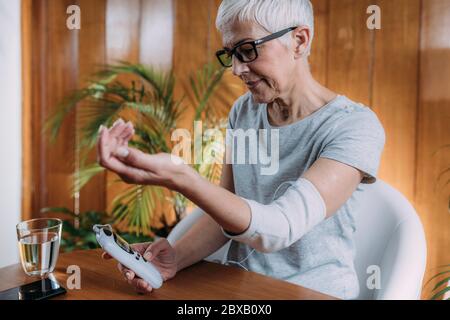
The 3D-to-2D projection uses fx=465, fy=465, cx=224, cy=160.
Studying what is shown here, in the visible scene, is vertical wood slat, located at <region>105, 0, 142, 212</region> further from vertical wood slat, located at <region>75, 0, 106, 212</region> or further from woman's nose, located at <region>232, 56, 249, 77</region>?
woman's nose, located at <region>232, 56, 249, 77</region>

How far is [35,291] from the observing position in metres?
0.87

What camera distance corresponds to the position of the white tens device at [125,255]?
842 millimetres

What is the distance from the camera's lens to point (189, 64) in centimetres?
252

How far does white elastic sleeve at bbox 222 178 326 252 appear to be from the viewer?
0.85m

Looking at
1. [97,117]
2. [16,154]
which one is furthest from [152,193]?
[16,154]

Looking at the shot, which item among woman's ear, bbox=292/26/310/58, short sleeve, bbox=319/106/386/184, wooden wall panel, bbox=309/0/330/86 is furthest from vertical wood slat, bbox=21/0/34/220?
short sleeve, bbox=319/106/386/184

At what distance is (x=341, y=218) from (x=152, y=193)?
4.20 feet

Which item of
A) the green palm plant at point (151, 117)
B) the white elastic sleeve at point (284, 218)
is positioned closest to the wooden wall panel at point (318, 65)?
the green palm plant at point (151, 117)

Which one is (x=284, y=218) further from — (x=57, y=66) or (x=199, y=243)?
(x=57, y=66)

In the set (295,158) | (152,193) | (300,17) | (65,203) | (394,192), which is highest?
(300,17)

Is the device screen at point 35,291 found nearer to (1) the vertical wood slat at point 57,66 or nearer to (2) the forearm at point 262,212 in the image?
(2) the forearm at point 262,212

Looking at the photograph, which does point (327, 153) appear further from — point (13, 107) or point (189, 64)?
point (13, 107)

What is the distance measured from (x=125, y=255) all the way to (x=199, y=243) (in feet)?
0.94

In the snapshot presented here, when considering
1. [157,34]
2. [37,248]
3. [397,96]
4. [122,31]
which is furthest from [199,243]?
[122,31]
